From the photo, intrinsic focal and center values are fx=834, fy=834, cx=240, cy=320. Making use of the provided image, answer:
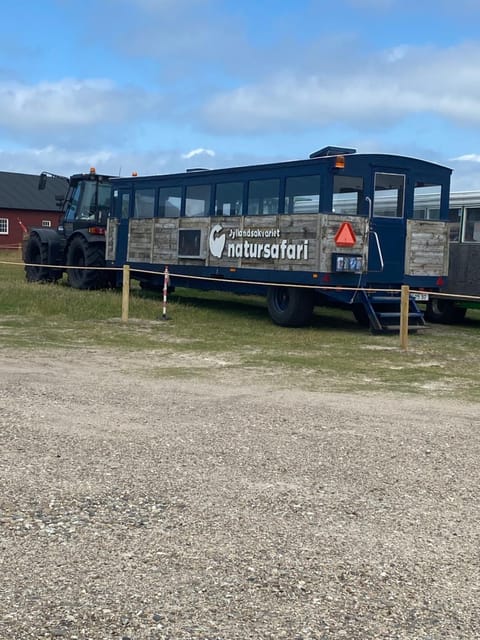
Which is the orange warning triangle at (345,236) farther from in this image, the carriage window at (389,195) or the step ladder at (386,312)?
the step ladder at (386,312)

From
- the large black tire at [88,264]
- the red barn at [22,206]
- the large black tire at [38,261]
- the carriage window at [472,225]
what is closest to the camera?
the carriage window at [472,225]

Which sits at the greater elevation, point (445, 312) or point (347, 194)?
point (347, 194)

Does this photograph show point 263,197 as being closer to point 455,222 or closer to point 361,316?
point 361,316

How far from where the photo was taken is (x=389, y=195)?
51.5ft

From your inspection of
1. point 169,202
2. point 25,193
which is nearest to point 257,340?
point 169,202

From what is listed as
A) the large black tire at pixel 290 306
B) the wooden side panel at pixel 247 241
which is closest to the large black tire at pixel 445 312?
the large black tire at pixel 290 306

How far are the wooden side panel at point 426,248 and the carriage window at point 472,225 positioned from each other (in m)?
0.72

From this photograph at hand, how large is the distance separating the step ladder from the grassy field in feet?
0.71

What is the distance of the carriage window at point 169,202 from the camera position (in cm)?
1891

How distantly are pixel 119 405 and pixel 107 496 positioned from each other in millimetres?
2865

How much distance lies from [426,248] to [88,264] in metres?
9.48

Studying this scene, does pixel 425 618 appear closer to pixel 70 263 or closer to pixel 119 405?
pixel 119 405

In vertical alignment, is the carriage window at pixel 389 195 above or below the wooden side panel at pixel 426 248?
above

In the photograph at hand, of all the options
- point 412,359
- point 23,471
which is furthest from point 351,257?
point 23,471
